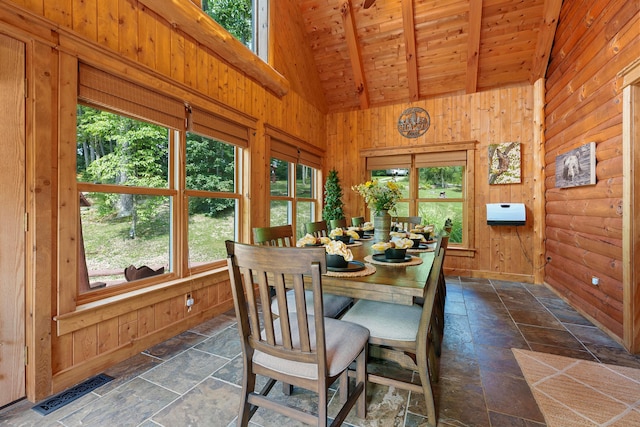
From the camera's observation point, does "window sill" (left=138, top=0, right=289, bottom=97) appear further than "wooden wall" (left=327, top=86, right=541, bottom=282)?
No

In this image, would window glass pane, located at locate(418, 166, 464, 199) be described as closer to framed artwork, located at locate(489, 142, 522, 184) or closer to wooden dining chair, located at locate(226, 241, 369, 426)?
framed artwork, located at locate(489, 142, 522, 184)

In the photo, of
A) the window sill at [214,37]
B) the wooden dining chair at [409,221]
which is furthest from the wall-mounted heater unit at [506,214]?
the window sill at [214,37]

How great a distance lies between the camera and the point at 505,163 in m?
4.32

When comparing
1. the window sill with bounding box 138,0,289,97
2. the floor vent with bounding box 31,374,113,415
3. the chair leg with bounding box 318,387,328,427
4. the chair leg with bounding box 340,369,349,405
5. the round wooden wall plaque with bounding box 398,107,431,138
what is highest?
the window sill with bounding box 138,0,289,97

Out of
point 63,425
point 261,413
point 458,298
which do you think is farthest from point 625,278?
point 63,425

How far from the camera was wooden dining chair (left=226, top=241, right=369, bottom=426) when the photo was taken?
3.43 feet

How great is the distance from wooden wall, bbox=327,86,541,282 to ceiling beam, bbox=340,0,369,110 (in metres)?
0.50

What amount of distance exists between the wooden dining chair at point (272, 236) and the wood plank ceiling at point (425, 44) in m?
3.59

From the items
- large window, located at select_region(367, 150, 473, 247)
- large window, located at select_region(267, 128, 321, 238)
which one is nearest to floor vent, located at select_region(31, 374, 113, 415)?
large window, located at select_region(267, 128, 321, 238)

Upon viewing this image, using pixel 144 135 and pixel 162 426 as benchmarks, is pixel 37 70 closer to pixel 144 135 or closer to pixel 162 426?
pixel 144 135

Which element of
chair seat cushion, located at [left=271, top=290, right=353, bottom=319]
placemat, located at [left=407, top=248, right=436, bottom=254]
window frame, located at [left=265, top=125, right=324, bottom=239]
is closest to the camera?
chair seat cushion, located at [left=271, top=290, right=353, bottom=319]

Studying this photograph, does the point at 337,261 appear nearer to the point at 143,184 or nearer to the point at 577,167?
the point at 143,184

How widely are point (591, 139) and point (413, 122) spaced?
97.5 inches

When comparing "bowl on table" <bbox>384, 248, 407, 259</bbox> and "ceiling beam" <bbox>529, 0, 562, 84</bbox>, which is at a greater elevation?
"ceiling beam" <bbox>529, 0, 562, 84</bbox>
